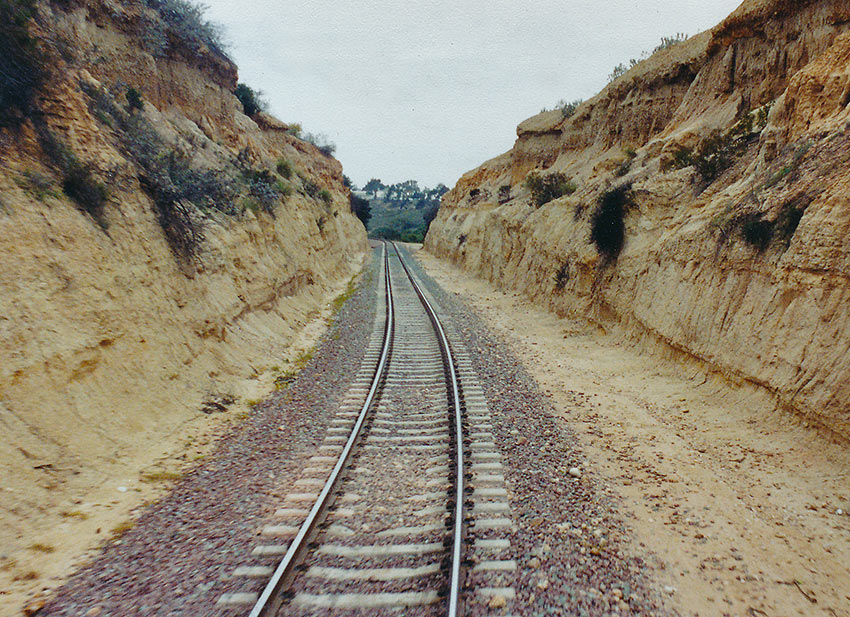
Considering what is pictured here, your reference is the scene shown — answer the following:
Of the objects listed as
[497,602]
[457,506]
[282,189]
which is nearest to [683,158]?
[457,506]

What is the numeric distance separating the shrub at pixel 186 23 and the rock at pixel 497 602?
19.4 metres

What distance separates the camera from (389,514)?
4898mm

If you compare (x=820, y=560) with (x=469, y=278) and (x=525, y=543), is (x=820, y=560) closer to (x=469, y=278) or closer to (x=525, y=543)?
(x=525, y=543)

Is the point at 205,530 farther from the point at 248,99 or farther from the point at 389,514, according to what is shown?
the point at 248,99

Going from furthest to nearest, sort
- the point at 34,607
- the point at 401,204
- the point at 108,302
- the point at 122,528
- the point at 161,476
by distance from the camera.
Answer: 1. the point at 401,204
2. the point at 108,302
3. the point at 161,476
4. the point at 122,528
5. the point at 34,607

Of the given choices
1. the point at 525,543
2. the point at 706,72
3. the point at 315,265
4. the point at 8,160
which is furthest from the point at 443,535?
the point at 706,72

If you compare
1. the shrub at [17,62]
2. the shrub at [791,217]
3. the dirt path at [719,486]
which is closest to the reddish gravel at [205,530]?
the dirt path at [719,486]

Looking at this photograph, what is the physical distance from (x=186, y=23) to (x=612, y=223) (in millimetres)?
17212

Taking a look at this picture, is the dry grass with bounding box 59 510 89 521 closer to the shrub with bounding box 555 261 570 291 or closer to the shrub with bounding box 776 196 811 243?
the shrub with bounding box 776 196 811 243

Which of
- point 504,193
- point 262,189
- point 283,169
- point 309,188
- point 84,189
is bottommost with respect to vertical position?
point 84,189

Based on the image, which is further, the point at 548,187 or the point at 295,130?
the point at 295,130

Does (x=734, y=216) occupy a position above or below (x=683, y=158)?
below

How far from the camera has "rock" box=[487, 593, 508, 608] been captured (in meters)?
3.69

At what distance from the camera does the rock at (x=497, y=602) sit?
3.69 metres
